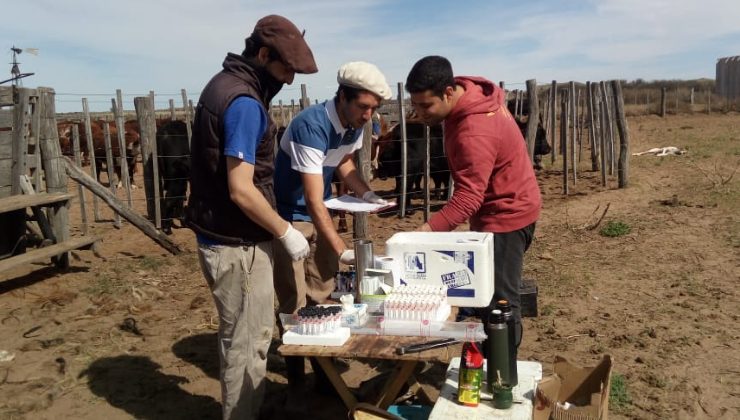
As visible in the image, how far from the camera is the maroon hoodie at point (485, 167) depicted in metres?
3.15

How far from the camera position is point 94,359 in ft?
15.5

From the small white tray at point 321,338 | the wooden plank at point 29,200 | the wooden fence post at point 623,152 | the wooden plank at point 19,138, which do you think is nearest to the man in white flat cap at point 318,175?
the small white tray at point 321,338

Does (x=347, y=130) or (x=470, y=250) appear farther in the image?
(x=347, y=130)

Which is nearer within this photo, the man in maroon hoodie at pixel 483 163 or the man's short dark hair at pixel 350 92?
the man in maroon hoodie at pixel 483 163

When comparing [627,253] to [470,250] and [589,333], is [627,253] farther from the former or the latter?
[470,250]

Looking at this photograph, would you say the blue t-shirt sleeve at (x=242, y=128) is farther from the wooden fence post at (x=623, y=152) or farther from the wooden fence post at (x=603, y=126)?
the wooden fence post at (x=603, y=126)

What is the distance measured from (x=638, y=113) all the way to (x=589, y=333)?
2870cm

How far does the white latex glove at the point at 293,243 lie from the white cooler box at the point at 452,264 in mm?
390

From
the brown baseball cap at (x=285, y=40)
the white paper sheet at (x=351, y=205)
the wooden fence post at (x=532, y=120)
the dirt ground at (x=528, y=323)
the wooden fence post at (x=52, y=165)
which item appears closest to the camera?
the brown baseball cap at (x=285, y=40)

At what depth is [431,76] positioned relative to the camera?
307 centimetres

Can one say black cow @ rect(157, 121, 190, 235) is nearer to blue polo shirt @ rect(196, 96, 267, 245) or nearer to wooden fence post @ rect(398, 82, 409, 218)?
wooden fence post @ rect(398, 82, 409, 218)

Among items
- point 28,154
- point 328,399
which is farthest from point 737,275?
point 28,154

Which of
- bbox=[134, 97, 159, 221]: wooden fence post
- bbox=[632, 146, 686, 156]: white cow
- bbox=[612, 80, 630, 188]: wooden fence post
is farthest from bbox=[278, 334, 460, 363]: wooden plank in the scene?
bbox=[632, 146, 686, 156]: white cow

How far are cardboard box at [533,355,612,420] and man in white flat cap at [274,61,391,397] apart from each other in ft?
3.58
